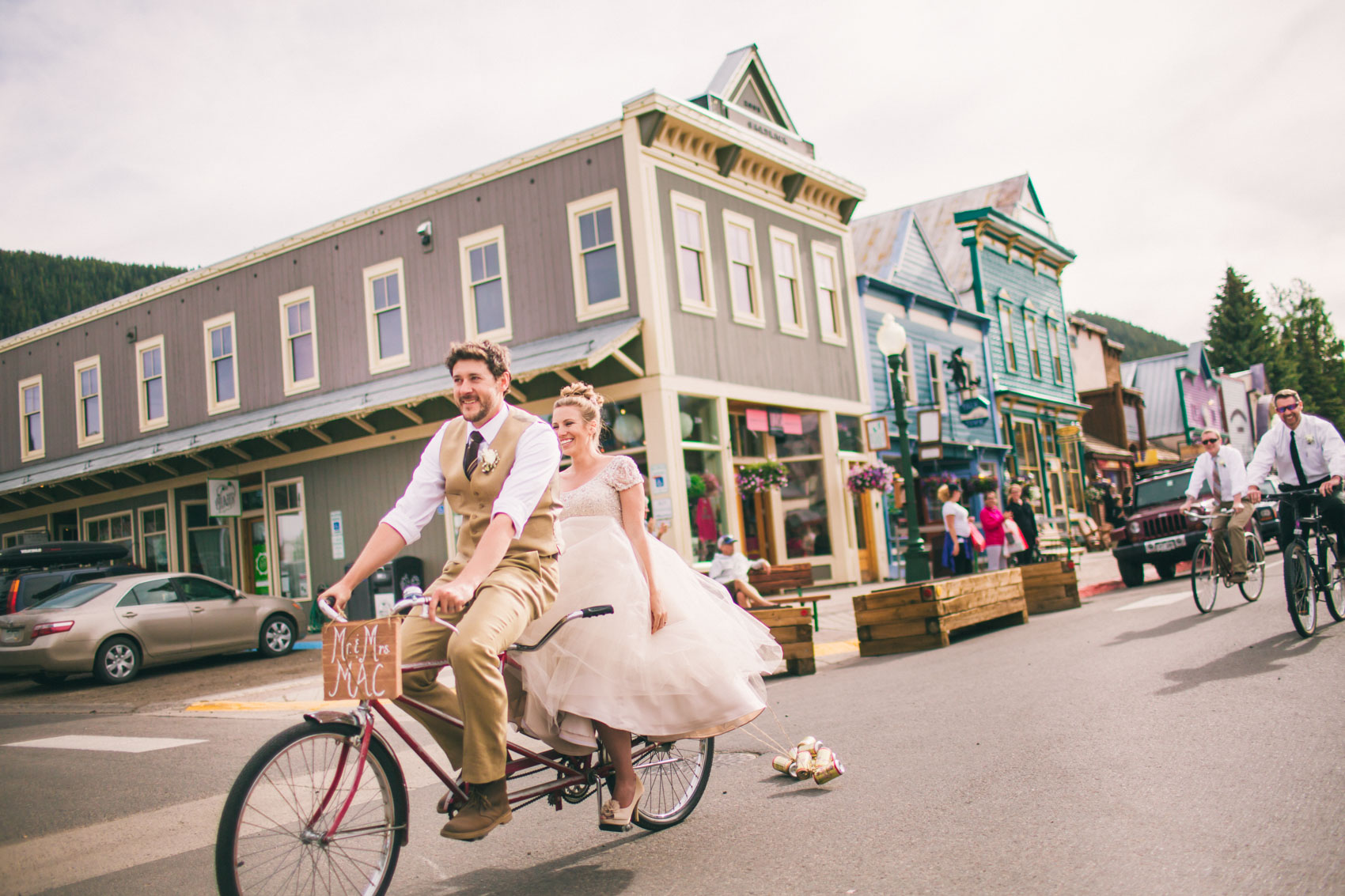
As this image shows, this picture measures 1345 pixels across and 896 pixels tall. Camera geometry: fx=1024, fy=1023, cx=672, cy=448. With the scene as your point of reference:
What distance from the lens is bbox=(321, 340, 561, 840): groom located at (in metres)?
3.65

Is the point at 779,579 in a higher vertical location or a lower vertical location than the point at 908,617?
higher

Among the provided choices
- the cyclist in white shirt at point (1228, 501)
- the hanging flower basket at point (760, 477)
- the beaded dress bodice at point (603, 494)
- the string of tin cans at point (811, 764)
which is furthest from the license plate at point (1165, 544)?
the beaded dress bodice at point (603, 494)

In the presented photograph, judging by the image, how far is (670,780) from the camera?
473 centimetres

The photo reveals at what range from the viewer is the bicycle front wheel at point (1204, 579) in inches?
→ 420

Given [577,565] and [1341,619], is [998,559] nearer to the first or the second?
[1341,619]

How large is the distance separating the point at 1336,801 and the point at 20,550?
1758 centimetres

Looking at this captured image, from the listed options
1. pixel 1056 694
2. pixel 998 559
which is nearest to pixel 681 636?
pixel 1056 694

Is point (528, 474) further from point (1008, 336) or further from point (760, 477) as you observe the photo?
point (1008, 336)

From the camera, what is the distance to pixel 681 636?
4398 mm

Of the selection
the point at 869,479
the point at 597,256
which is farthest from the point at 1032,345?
the point at 597,256

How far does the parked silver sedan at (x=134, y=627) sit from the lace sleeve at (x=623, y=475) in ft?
36.3

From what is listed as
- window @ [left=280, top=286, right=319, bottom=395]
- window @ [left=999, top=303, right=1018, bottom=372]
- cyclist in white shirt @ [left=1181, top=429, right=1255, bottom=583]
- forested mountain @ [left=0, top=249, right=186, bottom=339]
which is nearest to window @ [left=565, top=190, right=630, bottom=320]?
window @ [left=280, top=286, right=319, bottom=395]

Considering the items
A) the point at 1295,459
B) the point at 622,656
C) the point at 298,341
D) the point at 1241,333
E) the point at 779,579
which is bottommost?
the point at 779,579

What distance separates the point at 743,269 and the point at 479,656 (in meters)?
16.2
